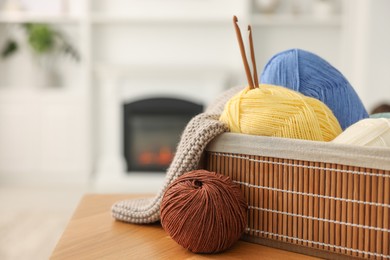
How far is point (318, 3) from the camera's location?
4203 millimetres

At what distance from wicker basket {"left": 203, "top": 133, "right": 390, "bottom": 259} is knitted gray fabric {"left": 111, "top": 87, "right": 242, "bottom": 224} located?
2 centimetres

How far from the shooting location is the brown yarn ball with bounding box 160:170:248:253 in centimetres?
76

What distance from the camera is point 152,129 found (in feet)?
13.6

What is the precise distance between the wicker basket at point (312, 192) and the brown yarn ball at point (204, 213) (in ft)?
0.14

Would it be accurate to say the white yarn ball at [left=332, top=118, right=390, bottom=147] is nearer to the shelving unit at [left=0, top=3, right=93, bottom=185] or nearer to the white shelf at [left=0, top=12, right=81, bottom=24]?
the shelving unit at [left=0, top=3, right=93, bottom=185]

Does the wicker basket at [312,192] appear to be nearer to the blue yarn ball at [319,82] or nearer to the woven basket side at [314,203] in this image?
the woven basket side at [314,203]

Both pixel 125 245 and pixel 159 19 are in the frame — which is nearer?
pixel 125 245

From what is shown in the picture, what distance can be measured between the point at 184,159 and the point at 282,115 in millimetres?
158

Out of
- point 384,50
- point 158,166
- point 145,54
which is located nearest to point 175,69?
point 145,54

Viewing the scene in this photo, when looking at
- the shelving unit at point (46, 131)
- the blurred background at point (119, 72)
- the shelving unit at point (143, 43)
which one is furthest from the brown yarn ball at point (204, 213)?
the shelving unit at point (46, 131)

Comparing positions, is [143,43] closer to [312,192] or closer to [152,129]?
[152,129]

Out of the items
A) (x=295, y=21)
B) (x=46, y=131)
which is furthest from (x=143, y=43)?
(x=295, y=21)

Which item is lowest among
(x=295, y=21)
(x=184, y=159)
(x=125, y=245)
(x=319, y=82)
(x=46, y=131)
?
(x=46, y=131)

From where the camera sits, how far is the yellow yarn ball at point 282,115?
817 millimetres
